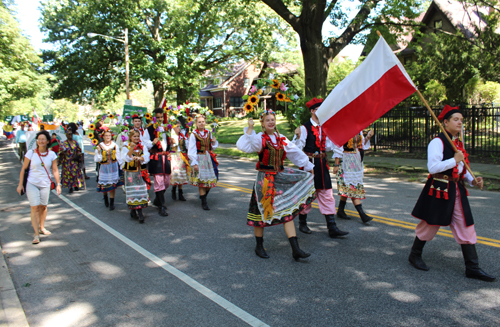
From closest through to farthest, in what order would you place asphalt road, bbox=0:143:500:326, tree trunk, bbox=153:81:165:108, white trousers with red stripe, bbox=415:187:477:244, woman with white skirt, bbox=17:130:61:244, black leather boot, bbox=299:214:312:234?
asphalt road, bbox=0:143:500:326, white trousers with red stripe, bbox=415:187:477:244, black leather boot, bbox=299:214:312:234, woman with white skirt, bbox=17:130:61:244, tree trunk, bbox=153:81:165:108

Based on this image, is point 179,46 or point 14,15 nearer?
point 179,46

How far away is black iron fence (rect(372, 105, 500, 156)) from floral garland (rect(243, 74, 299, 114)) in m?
11.0

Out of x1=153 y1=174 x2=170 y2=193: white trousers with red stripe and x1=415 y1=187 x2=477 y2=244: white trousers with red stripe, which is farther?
x1=153 y1=174 x2=170 y2=193: white trousers with red stripe

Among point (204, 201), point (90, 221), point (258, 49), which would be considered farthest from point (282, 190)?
point (258, 49)

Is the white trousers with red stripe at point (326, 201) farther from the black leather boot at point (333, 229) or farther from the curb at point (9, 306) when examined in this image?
the curb at point (9, 306)

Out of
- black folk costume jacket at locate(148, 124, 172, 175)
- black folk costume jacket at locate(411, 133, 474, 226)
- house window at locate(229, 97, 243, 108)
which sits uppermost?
house window at locate(229, 97, 243, 108)

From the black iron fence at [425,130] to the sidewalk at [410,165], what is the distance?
1.61 metres

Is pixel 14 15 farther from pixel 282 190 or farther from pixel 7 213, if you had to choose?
pixel 282 190

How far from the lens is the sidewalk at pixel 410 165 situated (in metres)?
11.1

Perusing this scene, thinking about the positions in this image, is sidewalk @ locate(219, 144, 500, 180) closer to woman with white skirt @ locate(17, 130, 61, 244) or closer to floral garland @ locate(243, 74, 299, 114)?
floral garland @ locate(243, 74, 299, 114)

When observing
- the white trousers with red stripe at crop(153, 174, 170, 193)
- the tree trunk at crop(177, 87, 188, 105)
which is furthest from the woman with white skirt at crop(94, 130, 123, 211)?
the tree trunk at crop(177, 87, 188, 105)

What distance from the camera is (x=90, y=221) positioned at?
767 cm

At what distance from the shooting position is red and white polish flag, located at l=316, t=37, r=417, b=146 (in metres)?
4.59

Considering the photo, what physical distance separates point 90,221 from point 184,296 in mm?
4253
